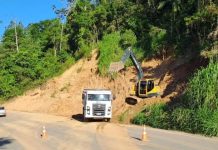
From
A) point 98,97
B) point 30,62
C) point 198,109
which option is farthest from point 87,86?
point 198,109

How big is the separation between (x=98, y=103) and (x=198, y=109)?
12840mm

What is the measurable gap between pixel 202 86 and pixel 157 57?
2665 cm

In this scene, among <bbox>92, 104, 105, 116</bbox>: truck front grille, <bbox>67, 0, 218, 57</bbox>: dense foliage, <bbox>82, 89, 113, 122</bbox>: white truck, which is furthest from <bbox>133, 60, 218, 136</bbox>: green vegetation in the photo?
<bbox>67, 0, 218, 57</bbox>: dense foliage

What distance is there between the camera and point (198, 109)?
36.0 m

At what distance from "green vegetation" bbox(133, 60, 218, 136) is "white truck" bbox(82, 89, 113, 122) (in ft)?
22.3

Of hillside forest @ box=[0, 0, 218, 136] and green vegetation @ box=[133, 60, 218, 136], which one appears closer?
green vegetation @ box=[133, 60, 218, 136]

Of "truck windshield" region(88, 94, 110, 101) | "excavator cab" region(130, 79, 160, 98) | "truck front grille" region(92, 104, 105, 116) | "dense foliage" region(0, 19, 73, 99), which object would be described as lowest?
"truck front grille" region(92, 104, 105, 116)

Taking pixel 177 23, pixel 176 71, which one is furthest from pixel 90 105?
pixel 177 23

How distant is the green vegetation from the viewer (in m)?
34.2

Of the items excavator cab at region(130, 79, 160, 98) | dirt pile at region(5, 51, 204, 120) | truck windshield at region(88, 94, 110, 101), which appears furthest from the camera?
dirt pile at region(5, 51, 204, 120)

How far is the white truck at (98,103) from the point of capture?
4647cm

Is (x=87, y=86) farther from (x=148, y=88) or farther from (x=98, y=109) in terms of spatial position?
(x=98, y=109)

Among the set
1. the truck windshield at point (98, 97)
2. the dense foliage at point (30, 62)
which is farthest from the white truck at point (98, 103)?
the dense foliage at point (30, 62)

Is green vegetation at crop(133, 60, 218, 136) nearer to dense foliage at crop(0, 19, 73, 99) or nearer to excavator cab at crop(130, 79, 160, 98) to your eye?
excavator cab at crop(130, 79, 160, 98)
